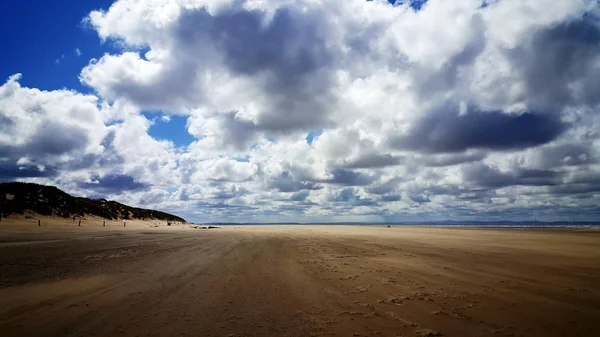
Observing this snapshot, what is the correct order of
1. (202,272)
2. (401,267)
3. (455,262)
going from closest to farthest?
(202,272) → (401,267) → (455,262)

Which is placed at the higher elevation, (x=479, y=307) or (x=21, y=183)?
(x=21, y=183)

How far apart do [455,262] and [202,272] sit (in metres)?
11.3

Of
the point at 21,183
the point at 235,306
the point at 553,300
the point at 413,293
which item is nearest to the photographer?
the point at 235,306

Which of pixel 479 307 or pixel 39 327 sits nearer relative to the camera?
pixel 39 327

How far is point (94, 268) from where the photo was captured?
12984 millimetres

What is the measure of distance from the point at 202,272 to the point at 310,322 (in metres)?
6.59

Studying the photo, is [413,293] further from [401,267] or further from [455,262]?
[455,262]

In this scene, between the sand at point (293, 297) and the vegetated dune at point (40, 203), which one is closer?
the sand at point (293, 297)

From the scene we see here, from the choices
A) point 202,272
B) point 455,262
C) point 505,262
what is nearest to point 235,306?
point 202,272

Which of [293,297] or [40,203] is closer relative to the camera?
[293,297]

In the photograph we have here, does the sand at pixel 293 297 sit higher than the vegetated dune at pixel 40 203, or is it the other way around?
the vegetated dune at pixel 40 203

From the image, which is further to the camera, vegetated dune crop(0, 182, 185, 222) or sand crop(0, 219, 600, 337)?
vegetated dune crop(0, 182, 185, 222)

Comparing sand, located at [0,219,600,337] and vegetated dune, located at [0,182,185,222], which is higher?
vegetated dune, located at [0,182,185,222]

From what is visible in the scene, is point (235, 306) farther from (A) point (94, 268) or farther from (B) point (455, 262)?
(B) point (455, 262)
